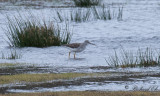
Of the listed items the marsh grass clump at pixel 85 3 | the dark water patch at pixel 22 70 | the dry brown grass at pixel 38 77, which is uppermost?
the dry brown grass at pixel 38 77

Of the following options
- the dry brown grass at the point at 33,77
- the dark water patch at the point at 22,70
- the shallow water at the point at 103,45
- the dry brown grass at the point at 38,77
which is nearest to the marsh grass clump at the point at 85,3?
the shallow water at the point at 103,45

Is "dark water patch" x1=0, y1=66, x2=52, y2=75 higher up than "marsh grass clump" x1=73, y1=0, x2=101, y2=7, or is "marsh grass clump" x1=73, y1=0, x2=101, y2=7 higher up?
"dark water patch" x1=0, y1=66, x2=52, y2=75

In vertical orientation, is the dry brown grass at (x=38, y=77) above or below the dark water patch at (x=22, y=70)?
above

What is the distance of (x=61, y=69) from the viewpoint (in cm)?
1262

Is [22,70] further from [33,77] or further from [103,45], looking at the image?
[103,45]

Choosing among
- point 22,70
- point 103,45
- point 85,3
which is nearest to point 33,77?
point 22,70

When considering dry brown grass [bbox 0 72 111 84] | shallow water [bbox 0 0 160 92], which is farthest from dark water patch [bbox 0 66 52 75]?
dry brown grass [bbox 0 72 111 84]

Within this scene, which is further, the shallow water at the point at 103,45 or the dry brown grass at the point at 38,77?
the dry brown grass at the point at 38,77

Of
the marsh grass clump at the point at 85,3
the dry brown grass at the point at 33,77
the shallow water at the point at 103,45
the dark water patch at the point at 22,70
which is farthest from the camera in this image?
the marsh grass clump at the point at 85,3

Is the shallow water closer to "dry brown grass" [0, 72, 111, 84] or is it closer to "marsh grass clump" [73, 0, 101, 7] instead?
"dry brown grass" [0, 72, 111, 84]

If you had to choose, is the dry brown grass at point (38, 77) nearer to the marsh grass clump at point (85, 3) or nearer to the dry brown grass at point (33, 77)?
the dry brown grass at point (33, 77)

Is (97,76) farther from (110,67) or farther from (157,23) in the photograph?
(157,23)

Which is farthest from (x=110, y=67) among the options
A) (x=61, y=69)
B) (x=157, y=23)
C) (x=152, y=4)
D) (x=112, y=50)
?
(x=152, y=4)

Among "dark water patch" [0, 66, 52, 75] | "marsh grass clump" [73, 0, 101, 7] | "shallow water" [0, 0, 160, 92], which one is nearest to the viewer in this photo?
"shallow water" [0, 0, 160, 92]
